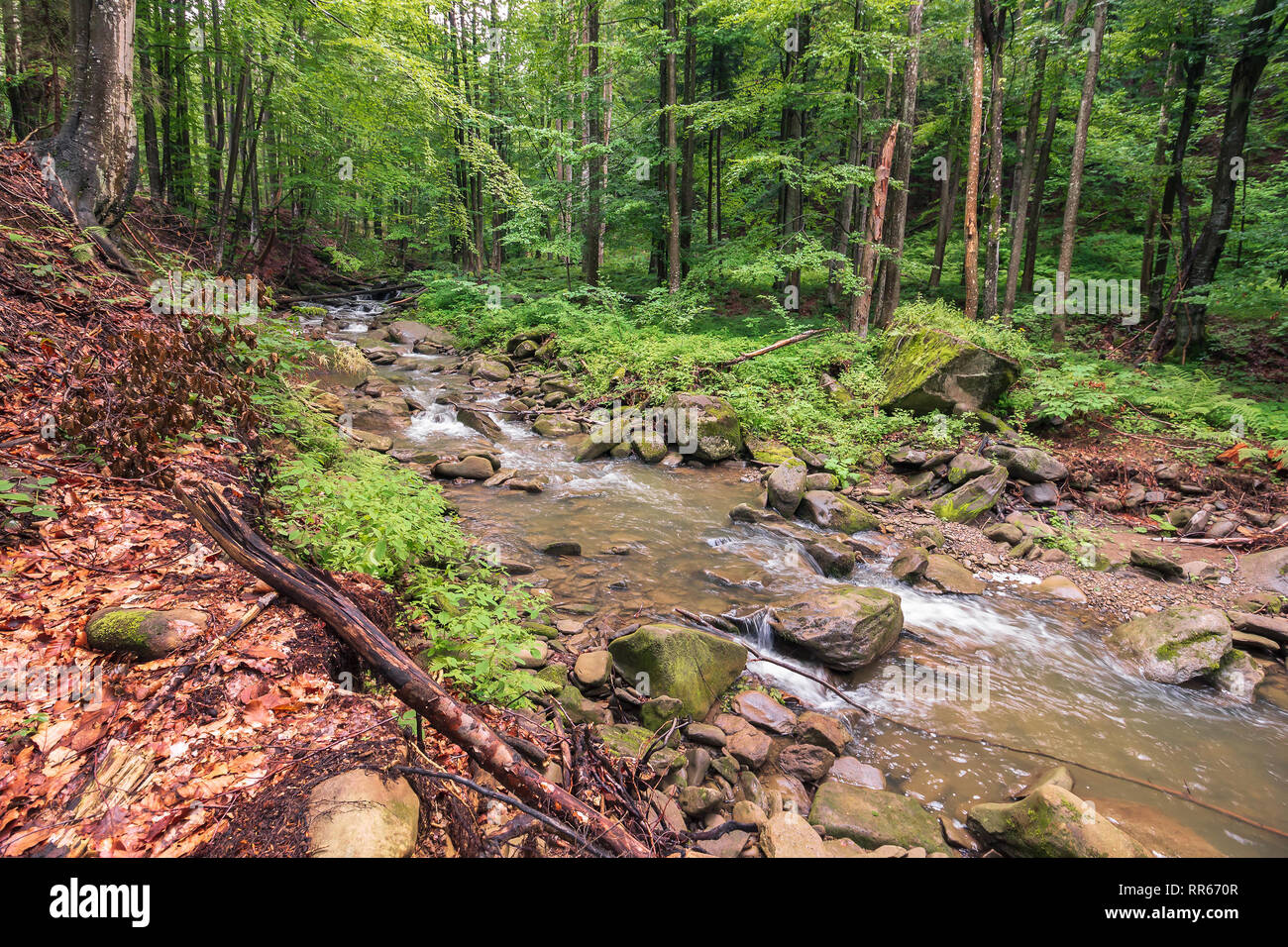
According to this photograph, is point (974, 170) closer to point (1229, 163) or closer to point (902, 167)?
point (902, 167)

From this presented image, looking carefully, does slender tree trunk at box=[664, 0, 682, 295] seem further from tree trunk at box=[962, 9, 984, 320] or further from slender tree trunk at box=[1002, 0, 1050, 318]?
slender tree trunk at box=[1002, 0, 1050, 318]

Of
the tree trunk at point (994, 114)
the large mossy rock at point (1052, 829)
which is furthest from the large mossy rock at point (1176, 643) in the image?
the tree trunk at point (994, 114)

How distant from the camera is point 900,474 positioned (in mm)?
10320

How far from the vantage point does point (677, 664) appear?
15.1ft

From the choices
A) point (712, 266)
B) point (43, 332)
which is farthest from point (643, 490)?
point (712, 266)

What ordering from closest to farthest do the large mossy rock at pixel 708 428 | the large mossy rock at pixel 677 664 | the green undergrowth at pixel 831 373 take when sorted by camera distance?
the large mossy rock at pixel 677 664 → the green undergrowth at pixel 831 373 → the large mossy rock at pixel 708 428

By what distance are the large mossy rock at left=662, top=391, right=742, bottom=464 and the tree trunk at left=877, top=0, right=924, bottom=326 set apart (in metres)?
6.59

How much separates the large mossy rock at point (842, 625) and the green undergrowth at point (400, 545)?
2.72 meters

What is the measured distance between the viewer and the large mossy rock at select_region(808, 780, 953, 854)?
362 cm

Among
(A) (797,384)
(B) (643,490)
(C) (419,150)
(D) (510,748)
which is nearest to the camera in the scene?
(D) (510,748)

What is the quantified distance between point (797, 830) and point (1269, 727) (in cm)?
498

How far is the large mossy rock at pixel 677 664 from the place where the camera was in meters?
4.54

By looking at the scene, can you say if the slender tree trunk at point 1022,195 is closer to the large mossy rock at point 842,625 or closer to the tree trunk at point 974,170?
the tree trunk at point 974,170

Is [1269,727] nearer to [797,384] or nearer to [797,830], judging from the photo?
[797,830]
